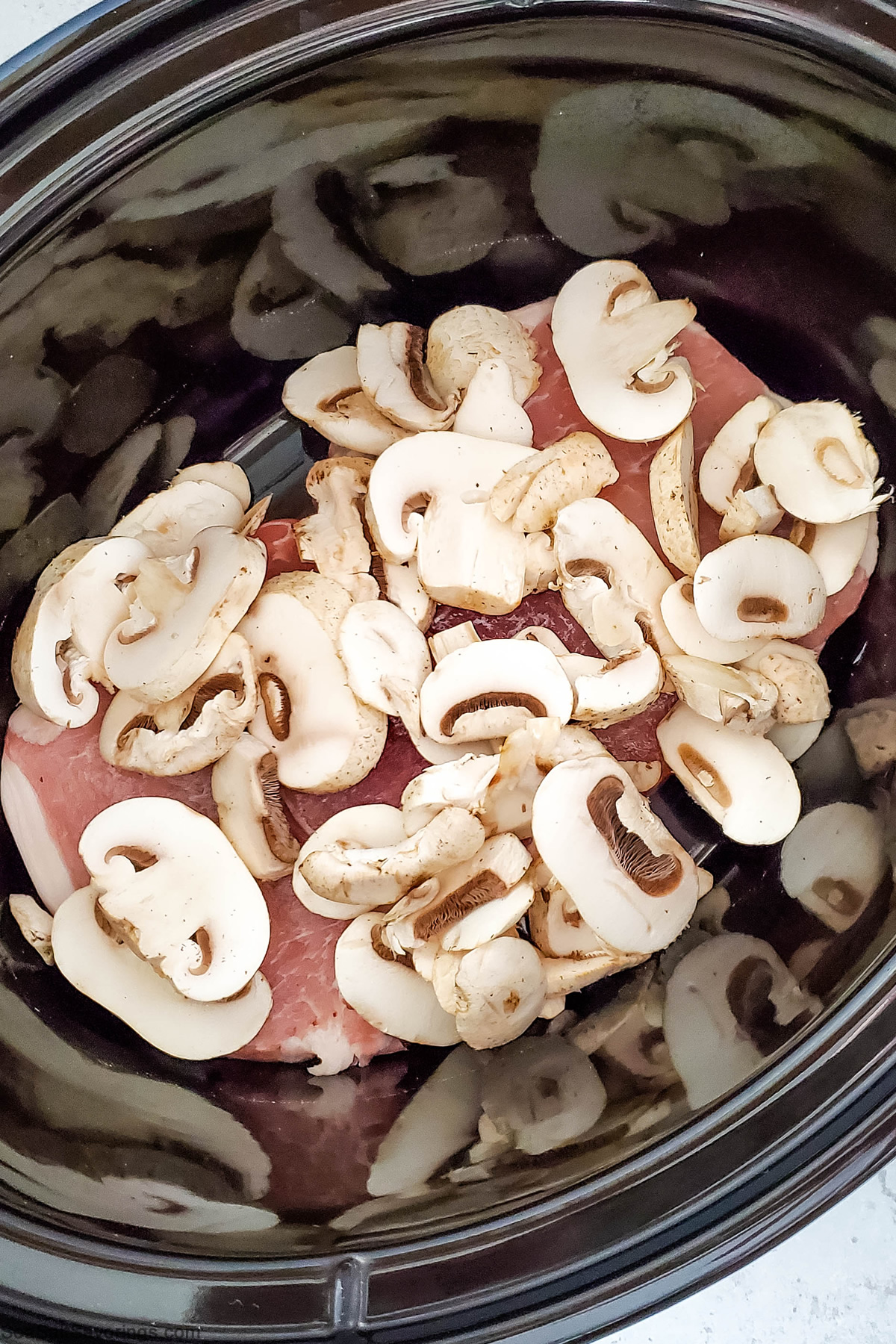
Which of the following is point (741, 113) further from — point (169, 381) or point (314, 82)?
point (169, 381)

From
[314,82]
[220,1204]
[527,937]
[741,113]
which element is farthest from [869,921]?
[314,82]

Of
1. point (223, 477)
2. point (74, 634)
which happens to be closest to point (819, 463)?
point (223, 477)

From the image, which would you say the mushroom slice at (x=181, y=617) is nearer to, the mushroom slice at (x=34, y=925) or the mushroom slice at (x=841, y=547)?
the mushroom slice at (x=34, y=925)

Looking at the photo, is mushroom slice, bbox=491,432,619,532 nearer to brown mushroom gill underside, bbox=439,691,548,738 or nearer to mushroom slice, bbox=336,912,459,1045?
brown mushroom gill underside, bbox=439,691,548,738

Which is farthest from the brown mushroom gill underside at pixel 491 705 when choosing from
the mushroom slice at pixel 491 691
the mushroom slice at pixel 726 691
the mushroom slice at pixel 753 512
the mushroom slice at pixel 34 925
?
the mushroom slice at pixel 34 925

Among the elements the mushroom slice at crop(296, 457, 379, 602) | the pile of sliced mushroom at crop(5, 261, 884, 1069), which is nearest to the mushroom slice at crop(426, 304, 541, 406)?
the pile of sliced mushroom at crop(5, 261, 884, 1069)

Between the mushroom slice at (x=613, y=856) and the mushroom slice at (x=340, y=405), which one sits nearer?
the mushroom slice at (x=613, y=856)

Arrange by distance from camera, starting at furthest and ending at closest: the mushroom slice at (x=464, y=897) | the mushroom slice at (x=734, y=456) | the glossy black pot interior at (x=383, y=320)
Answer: the mushroom slice at (x=734, y=456), the mushroom slice at (x=464, y=897), the glossy black pot interior at (x=383, y=320)
